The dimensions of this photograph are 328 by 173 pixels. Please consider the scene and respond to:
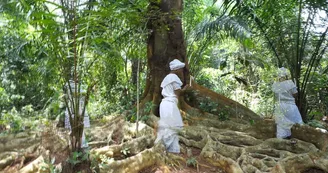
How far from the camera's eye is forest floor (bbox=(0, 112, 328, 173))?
12.3ft

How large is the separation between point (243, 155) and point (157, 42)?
136 inches

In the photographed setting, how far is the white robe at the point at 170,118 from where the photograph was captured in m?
4.94

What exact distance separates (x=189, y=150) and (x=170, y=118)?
68 cm

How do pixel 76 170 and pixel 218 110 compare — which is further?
pixel 218 110

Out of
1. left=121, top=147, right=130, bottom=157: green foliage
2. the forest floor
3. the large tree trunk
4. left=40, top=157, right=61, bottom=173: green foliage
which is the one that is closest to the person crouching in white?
the forest floor

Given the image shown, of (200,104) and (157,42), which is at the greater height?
(157,42)

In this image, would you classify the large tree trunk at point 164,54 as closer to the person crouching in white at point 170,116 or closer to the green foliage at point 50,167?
the person crouching in white at point 170,116

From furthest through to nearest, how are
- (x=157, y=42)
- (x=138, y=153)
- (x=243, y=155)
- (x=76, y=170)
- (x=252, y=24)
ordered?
(x=252, y=24) → (x=157, y=42) → (x=243, y=155) → (x=138, y=153) → (x=76, y=170)

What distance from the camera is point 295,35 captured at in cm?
678

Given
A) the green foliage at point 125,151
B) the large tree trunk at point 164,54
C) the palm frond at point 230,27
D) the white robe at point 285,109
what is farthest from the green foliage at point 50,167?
the palm frond at point 230,27

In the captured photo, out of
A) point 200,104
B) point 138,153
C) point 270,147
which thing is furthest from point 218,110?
point 138,153

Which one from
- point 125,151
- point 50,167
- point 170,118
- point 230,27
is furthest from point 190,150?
point 230,27

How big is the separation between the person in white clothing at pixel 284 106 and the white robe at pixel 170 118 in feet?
7.07

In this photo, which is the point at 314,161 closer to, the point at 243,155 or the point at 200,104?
the point at 243,155
